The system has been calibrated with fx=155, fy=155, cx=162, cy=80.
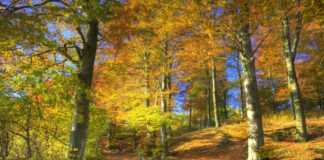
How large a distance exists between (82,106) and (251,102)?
17.2ft

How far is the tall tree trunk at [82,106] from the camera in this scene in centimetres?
399

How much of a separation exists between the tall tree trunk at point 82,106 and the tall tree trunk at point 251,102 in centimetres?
501

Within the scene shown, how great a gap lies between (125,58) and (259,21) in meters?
7.31

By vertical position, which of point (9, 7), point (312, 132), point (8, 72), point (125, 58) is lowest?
point (312, 132)

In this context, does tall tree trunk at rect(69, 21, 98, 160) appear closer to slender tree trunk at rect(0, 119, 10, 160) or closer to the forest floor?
slender tree trunk at rect(0, 119, 10, 160)

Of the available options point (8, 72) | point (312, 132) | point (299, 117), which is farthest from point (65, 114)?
point (312, 132)

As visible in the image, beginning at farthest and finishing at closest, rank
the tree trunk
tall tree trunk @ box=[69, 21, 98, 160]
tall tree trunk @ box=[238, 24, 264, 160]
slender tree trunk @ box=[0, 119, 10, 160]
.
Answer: the tree trunk, tall tree trunk @ box=[238, 24, 264, 160], tall tree trunk @ box=[69, 21, 98, 160], slender tree trunk @ box=[0, 119, 10, 160]

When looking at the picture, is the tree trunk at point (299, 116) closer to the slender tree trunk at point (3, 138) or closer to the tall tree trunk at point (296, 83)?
the tall tree trunk at point (296, 83)

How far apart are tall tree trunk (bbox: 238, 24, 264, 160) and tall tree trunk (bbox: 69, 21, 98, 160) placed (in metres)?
5.01

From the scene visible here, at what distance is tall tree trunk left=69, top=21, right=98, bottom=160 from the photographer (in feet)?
13.1

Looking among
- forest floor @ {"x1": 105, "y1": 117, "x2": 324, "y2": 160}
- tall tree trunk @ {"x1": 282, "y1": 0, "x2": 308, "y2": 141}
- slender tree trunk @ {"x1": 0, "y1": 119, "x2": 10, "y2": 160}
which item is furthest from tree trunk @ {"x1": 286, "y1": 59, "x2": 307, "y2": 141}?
slender tree trunk @ {"x1": 0, "y1": 119, "x2": 10, "y2": 160}

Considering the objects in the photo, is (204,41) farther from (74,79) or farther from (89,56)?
(74,79)

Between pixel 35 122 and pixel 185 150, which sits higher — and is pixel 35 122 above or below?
above

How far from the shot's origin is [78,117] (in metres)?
4.18
